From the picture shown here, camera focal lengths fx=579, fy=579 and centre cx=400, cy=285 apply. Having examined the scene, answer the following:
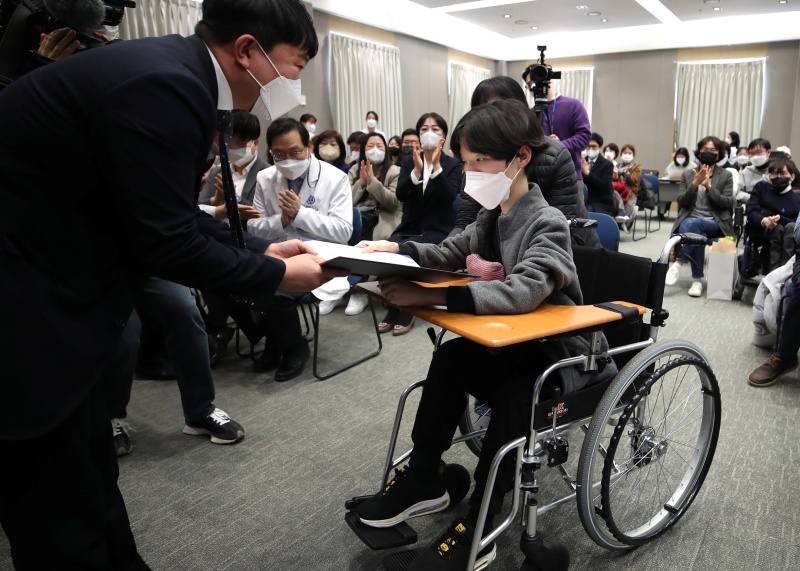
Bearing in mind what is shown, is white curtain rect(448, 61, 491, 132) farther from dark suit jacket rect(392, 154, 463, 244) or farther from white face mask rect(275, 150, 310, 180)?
white face mask rect(275, 150, 310, 180)

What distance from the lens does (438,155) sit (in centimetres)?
342

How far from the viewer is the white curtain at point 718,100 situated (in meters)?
8.88

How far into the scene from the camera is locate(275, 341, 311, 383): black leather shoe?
106 inches

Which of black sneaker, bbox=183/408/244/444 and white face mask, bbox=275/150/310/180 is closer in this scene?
black sneaker, bbox=183/408/244/444

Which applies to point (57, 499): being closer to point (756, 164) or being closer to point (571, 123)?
point (571, 123)

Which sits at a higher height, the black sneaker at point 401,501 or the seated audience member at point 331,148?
the seated audience member at point 331,148

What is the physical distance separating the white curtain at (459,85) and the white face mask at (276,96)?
8.69 m

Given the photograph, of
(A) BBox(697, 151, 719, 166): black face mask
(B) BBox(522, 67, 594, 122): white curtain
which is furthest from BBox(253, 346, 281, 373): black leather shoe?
(B) BBox(522, 67, 594, 122): white curtain

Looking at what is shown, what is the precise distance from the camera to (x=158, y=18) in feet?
17.9

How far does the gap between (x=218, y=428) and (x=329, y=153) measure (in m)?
2.59

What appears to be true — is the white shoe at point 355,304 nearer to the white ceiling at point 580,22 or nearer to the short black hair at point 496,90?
the short black hair at point 496,90

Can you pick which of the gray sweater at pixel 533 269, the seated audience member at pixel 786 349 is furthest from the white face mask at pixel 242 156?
the seated audience member at pixel 786 349

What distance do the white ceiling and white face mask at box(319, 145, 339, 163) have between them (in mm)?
3366

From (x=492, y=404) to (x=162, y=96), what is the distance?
0.94 meters
